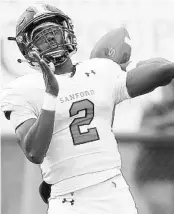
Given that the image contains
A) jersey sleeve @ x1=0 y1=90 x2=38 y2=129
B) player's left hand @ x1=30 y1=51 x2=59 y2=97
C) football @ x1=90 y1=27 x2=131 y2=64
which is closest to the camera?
player's left hand @ x1=30 y1=51 x2=59 y2=97

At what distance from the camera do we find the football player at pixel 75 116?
1797mm

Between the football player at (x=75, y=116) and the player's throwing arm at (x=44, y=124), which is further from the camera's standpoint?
the football player at (x=75, y=116)

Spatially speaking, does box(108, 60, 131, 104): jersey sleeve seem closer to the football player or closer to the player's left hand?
the football player

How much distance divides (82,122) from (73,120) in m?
0.02

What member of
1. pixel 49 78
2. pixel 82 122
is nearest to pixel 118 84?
pixel 82 122

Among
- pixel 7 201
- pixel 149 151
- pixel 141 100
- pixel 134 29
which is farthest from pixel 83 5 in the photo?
pixel 7 201

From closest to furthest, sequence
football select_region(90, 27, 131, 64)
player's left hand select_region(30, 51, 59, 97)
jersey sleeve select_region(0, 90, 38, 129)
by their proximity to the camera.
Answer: player's left hand select_region(30, 51, 59, 97), jersey sleeve select_region(0, 90, 38, 129), football select_region(90, 27, 131, 64)

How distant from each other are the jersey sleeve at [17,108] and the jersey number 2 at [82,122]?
9 centimetres

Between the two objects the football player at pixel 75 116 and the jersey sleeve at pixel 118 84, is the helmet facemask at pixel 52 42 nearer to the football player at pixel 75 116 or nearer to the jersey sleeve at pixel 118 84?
the football player at pixel 75 116

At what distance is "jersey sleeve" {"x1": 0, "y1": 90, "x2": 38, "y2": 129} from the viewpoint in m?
1.79

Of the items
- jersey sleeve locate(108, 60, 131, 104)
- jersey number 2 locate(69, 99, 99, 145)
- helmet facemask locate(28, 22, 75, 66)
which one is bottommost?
jersey number 2 locate(69, 99, 99, 145)

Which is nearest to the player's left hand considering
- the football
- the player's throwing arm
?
the player's throwing arm

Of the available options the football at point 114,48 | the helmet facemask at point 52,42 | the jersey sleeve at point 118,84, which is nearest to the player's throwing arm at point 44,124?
the helmet facemask at point 52,42

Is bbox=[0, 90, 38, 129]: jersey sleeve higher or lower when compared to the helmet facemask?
lower
